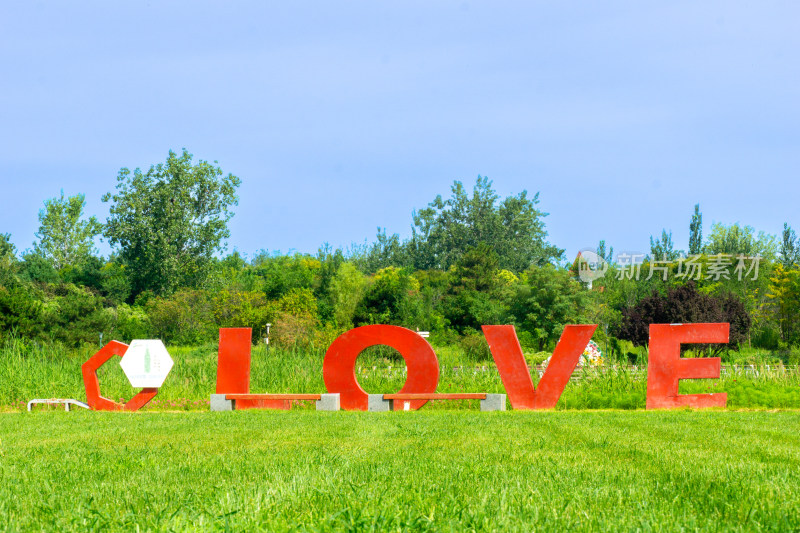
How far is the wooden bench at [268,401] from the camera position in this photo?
15.6m

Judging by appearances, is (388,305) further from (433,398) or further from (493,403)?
(493,403)

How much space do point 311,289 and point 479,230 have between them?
119ft

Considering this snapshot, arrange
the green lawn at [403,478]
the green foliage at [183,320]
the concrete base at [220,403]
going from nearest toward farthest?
the green lawn at [403,478] → the concrete base at [220,403] → the green foliage at [183,320]

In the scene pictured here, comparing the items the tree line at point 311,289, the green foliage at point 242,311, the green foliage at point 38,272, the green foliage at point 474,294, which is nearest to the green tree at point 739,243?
the tree line at point 311,289

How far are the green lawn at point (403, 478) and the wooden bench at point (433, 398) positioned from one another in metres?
5.23

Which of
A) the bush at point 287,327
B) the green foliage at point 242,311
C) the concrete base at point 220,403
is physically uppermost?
the green foliage at point 242,311

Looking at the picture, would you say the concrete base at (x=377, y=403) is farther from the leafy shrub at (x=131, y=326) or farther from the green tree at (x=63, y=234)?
the green tree at (x=63, y=234)

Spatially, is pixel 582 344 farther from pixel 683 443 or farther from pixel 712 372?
pixel 683 443

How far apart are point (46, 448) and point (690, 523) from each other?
21.5 feet

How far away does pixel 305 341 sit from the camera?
Result: 24.5 metres

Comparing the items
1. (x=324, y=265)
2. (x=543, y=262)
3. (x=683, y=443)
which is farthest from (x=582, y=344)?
(x=543, y=262)

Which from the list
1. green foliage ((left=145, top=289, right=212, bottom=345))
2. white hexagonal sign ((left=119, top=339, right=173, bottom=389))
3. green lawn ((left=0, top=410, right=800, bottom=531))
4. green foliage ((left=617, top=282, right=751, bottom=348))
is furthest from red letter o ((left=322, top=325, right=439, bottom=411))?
green foliage ((left=145, top=289, right=212, bottom=345))

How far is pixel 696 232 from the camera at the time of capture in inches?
2825

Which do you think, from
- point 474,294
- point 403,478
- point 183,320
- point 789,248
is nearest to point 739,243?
point 789,248
